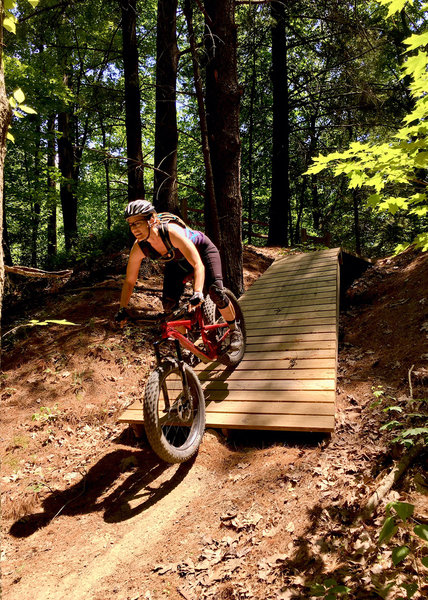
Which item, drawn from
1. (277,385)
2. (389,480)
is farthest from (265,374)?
(389,480)

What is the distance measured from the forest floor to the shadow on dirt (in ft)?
0.05

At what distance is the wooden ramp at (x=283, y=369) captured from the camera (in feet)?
12.6

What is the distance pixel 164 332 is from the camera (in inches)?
146

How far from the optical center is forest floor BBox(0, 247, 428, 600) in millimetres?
2363

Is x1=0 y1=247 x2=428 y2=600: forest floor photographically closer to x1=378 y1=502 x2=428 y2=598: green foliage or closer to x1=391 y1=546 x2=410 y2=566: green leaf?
x1=378 y1=502 x2=428 y2=598: green foliage

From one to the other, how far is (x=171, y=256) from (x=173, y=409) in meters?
1.70

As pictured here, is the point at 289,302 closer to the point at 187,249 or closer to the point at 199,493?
the point at 187,249

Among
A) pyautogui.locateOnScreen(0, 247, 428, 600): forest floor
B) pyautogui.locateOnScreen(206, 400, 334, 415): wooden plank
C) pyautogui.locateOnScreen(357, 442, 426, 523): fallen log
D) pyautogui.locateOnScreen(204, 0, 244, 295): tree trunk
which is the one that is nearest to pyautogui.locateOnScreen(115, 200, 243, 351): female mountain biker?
pyautogui.locateOnScreen(206, 400, 334, 415): wooden plank

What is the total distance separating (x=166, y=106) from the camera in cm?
787

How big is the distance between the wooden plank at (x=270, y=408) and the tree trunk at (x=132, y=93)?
6460mm

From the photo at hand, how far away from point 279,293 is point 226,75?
179 inches

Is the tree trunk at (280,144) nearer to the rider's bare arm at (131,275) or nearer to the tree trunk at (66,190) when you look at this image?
the tree trunk at (66,190)

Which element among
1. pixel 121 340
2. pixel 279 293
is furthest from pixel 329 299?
pixel 121 340

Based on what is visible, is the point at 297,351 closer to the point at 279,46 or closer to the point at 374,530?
the point at 374,530
